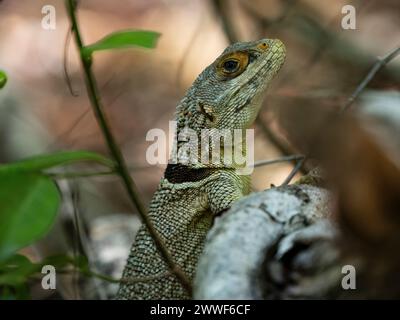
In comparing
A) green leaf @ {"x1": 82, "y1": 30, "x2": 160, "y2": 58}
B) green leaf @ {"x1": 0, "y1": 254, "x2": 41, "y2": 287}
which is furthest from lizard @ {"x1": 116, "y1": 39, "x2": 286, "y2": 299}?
green leaf @ {"x1": 82, "y1": 30, "x2": 160, "y2": 58}

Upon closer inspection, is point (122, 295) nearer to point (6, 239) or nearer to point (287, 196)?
point (287, 196)

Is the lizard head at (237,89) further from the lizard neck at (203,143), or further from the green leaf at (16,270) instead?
the green leaf at (16,270)

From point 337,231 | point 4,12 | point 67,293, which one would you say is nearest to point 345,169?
point 337,231

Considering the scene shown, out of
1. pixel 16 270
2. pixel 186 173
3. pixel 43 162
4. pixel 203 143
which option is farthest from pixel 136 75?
pixel 43 162

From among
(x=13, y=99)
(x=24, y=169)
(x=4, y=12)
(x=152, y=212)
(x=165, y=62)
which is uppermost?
(x=4, y=12)

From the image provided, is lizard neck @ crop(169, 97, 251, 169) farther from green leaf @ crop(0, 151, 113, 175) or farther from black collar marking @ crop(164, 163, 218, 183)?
green leaf @ crop(0, 151, 113, 175)

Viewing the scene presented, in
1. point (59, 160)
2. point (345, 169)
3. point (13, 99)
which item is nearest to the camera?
point (345, 169)

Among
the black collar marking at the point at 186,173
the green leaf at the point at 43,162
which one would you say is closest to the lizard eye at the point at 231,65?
the black collar marking at the point at 186,173
